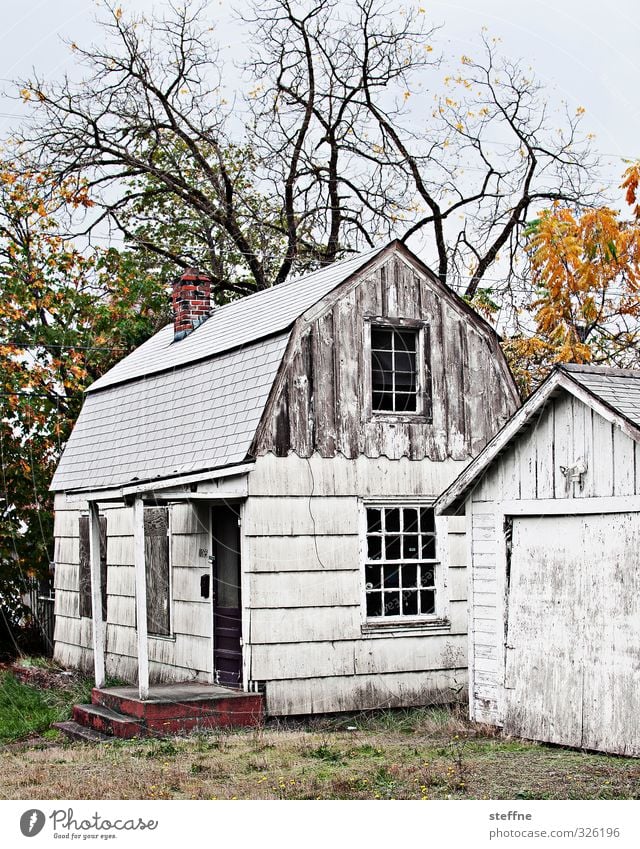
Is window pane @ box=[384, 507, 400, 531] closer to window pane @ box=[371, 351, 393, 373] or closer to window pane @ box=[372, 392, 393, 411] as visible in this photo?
window pane @ box=[372, 392, 393, 411]

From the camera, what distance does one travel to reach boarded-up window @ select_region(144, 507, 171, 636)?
1612cm

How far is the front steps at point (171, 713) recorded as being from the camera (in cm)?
1331

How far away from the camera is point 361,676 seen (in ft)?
47.9

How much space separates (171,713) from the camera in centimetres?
1336

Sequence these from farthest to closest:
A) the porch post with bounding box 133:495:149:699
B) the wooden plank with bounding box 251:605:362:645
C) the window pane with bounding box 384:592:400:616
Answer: the window pane with bounding box 384:592:400:616
the wooden plank with bounding box 251:605:362:645
the porch post with bounding box 133:495:149:699

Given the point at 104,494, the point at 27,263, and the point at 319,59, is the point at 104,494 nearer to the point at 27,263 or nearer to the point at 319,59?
the point at 27,263

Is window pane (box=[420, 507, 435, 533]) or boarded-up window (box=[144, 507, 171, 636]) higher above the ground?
window pane (box=[420, 507, 435, 533])

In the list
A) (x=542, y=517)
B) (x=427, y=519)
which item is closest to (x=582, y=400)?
(x=542, y=517)

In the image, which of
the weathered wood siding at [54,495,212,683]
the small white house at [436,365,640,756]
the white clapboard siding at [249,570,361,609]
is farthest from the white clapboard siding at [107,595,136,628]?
the small white house at [436,365,640,756]

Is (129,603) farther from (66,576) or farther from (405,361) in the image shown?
(405,361)

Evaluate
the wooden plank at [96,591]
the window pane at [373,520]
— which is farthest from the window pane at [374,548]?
the wooden plank at [96,591]

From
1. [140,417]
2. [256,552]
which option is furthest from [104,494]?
[140,417]

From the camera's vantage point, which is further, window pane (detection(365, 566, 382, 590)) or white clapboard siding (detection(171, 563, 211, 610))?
white clapboard siding (detection(171, 563, 211, 610))

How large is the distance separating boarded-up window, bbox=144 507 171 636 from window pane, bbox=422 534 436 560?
361cm
